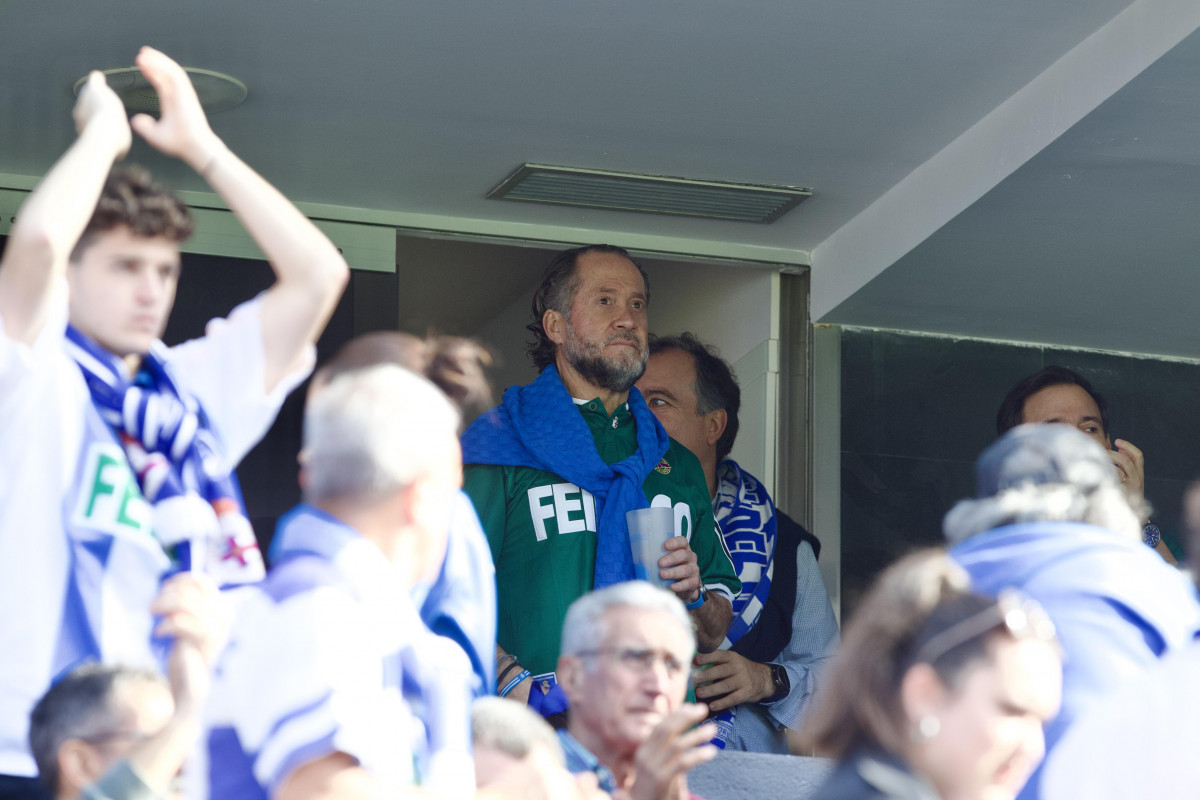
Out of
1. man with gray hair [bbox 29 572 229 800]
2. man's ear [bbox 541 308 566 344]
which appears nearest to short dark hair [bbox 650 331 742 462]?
man's ear [bbox 541 308 566 344]

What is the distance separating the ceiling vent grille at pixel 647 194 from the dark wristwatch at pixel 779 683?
138cm

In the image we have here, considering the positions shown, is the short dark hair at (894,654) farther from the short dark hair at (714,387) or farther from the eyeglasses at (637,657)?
the short dark hair at (714,387)

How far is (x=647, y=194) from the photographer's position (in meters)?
4.30

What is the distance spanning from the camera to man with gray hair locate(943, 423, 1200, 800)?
1809 mm

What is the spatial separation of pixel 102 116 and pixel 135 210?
0.12 metres

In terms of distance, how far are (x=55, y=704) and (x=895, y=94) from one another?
99.6 inches

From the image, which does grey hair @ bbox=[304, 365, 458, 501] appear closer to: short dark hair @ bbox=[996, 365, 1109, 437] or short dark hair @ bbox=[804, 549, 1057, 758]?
short dark hair @ bbox=[804, 549, 1057, 758]

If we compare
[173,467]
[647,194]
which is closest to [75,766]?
[173,467]

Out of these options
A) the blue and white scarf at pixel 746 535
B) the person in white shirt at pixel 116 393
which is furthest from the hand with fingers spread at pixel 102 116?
the blue and white scarf at pixel 746 535

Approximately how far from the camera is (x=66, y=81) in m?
3.52

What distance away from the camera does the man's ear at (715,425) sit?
392cm

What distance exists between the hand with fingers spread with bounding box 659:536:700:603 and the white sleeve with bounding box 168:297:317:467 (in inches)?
37.0

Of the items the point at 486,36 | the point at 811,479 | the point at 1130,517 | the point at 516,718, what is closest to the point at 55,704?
the point at 516,718

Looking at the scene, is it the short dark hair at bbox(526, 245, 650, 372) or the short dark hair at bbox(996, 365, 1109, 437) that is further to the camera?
the short dark hair at bbox(526, 245, 650, 372)
